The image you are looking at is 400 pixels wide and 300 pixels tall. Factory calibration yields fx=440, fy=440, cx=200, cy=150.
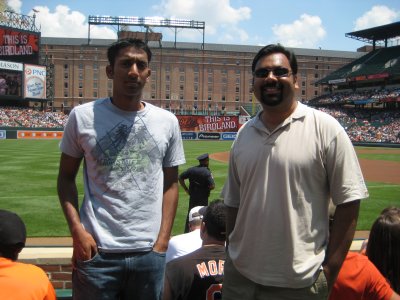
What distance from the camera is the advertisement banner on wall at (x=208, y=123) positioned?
181ft

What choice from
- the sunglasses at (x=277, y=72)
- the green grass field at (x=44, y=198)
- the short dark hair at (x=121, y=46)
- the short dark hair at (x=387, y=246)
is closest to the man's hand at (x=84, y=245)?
the short dark hair at (x=121, y=46)

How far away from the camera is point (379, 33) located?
6856 centimetres

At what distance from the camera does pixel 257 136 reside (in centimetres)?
259

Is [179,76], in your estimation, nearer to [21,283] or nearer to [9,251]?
[9,251]

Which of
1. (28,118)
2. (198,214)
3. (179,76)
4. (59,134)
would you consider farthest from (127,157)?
(179,76)

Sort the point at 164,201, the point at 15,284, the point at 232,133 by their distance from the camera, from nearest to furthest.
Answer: the point at 15,284 < the point at 164,201 < the point at 232,133

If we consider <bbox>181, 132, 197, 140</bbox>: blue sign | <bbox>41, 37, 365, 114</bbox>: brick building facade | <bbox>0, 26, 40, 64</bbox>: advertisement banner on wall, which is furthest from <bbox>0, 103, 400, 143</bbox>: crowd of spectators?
<bbox>41, 37, 365, 114</bbox>: brick building facade

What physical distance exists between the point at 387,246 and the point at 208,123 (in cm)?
5275

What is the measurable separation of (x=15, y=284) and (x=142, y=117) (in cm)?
127

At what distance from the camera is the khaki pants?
2.42m

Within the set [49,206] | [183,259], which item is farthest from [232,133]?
[183,259]

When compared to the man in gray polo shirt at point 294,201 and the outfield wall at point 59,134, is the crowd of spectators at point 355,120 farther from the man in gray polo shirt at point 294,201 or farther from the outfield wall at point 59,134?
the man in gray polo shirt at point 294,201

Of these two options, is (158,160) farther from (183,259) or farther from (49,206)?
(49,206)

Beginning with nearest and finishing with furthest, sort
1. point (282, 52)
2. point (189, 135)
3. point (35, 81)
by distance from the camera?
point (282, 52) < point (189, 135) < point (35, 81)
